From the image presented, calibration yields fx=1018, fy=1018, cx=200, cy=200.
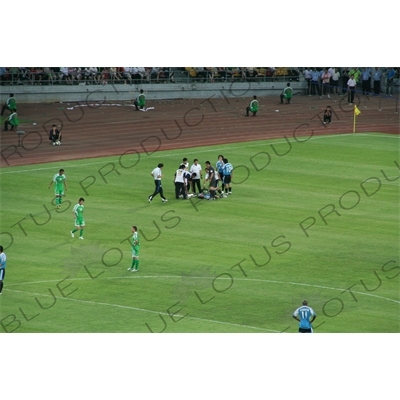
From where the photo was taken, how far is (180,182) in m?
41.2

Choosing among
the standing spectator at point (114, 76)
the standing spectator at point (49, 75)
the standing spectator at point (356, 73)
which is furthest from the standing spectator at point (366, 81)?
the standing spectator at point (49, 75)

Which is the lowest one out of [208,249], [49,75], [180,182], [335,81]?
[208,249]

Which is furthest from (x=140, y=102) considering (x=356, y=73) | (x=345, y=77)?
(x=345, y=77)

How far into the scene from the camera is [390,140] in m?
55.1

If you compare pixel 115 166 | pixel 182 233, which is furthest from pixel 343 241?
pixel 115 166

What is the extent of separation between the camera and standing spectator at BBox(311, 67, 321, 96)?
71.2 m

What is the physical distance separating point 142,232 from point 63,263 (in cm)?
444

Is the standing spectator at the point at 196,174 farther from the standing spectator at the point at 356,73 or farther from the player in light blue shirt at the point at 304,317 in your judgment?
the standing spectator at the point at 356,73

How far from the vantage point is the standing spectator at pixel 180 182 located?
40.9m

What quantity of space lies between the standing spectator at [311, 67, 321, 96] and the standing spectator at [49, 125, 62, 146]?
973 inches

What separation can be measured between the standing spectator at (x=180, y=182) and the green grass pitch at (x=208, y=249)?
2.21 ft

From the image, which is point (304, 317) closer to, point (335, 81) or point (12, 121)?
point (12, 121)

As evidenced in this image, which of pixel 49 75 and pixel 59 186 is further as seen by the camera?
pixel 49 75

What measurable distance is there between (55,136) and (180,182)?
1292cm
